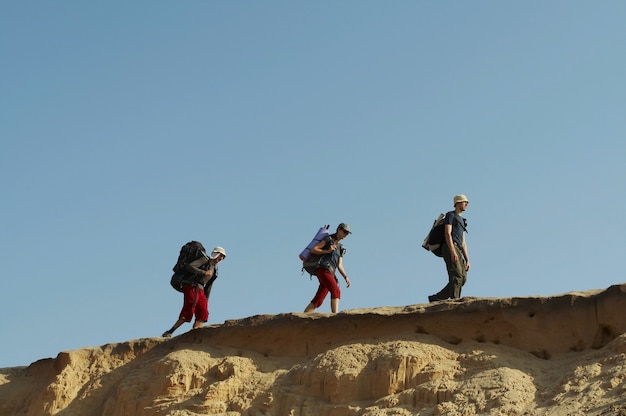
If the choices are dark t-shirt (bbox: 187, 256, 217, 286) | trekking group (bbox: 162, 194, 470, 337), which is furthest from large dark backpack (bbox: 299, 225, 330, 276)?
dark t-shirt (bbox: 187, 256, 217, 286)

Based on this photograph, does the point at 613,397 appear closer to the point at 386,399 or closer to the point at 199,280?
the point at 386,399

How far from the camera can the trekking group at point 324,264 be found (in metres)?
13.5

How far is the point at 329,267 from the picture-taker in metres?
14.0

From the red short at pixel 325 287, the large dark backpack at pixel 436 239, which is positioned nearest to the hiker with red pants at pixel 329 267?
the red short at pixel 325 287

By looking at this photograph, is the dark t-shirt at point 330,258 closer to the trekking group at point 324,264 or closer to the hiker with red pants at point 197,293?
the trekking group at point 324,264

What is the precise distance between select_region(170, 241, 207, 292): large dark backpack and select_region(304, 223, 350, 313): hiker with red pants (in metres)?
1.52

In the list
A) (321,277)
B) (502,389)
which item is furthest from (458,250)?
(502,389)

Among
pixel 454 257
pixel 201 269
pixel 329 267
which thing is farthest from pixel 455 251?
pixel 201 269

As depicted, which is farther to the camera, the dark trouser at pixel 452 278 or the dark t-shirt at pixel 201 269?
the dark t-shirt at pixel 201 269

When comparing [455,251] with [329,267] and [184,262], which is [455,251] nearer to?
[329,267]

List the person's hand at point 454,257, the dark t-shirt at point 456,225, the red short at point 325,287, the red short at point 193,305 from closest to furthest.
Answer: the person's hand at point 454,257 → the dark t-shirt at point 456,225 → the red short at point 325,287 → the red short at point 193,305

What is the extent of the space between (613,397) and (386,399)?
2343 millimetres

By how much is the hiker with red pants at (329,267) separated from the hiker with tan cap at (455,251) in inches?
47.2

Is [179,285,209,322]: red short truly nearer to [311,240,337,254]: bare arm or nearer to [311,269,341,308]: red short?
[311,269,341,308]: red short
